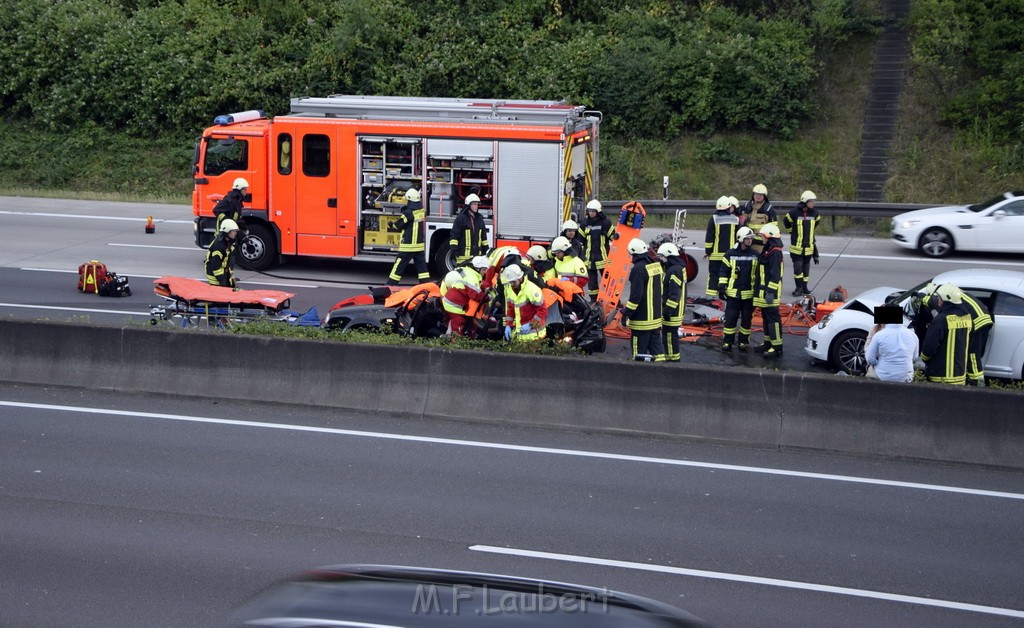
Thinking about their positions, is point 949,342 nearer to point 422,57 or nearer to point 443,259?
point 443,259

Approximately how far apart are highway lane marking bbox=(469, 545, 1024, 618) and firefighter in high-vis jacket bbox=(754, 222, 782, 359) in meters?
6.88

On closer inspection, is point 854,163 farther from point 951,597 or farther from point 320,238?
point 951,597

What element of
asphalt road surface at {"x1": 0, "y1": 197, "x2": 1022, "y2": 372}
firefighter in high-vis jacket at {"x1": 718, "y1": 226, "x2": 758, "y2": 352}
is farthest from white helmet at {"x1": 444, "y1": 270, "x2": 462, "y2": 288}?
firefighter in high-vis jacket at {"x1": 718, "y1": 226, "x2": 758, "y2": 352}

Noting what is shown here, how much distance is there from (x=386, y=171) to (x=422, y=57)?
13.8 m

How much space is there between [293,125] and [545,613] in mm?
15696

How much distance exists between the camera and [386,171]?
18875 mm

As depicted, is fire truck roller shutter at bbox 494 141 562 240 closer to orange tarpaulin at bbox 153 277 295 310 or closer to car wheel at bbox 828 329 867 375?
orange tarpaulin at bbox 153 277 295 310

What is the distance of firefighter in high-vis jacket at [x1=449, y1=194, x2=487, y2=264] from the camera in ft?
56.5

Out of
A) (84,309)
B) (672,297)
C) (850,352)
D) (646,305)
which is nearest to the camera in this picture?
(646,305)

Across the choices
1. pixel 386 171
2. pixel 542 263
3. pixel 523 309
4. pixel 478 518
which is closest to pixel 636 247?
pixel 542 263

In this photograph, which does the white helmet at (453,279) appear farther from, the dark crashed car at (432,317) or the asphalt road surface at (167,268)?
the asphalt road surface at (167,268)

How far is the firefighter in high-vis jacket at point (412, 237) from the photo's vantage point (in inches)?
688

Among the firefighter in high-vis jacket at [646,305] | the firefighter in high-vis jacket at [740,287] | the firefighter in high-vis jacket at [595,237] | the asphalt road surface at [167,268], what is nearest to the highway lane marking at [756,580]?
the firefighter in high-vis jacket at [646,305]

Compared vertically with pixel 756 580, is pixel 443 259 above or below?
above
